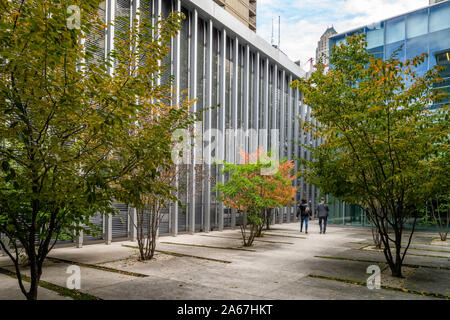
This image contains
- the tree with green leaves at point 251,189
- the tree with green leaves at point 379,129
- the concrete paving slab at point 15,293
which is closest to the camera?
the concrete paving slab at point 15,293

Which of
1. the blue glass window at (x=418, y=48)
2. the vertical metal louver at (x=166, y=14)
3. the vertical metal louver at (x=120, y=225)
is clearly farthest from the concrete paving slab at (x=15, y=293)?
the blue glass window at (x=418, y=48)

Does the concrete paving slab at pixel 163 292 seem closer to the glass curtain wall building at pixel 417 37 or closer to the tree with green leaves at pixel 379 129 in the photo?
the tree with green leaves at pixel 379 129

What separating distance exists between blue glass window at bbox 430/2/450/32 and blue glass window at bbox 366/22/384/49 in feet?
10.7

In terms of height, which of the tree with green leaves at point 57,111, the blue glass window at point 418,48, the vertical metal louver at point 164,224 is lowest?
the vertical metal louver at point 164,224

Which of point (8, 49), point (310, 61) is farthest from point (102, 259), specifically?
point (310, 61)

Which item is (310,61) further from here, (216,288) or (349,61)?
(216,288)

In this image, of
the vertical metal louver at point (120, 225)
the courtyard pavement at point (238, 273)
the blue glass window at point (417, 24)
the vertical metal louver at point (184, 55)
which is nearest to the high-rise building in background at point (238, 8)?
the vertical metal louver at point (184, 55)

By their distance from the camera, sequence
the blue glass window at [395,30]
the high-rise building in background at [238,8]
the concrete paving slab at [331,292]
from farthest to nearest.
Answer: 1. the high-rise building in background at [238,8]
2. the blue glass window at [395,30]
3. the concrete paving slab at [331,292]

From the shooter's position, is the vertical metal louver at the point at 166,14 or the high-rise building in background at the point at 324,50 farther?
the vertical metal louver at the point at 166,14

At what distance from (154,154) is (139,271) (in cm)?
516

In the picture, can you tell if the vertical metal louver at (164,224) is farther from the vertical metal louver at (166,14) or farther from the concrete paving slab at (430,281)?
the concrete paving slab at (430,281)

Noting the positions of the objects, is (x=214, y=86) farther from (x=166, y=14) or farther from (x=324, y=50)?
(x=324, y=50)

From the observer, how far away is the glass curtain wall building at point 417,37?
22.7m

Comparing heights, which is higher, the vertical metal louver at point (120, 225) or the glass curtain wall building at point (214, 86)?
the glass curtain wall building at point (214, 86)
